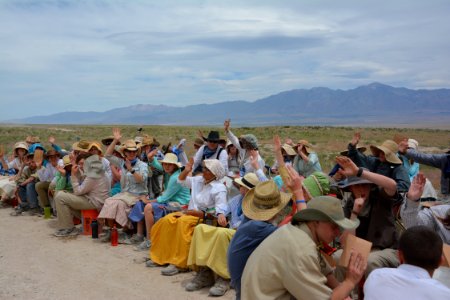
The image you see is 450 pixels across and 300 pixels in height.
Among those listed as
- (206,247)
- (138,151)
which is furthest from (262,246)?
(138,151)

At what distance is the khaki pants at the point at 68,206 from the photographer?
8539 millimetres

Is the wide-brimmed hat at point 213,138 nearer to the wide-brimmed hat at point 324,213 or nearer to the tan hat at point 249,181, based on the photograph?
the tan hat at point 249,181

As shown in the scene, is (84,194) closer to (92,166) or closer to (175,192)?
(92,166)

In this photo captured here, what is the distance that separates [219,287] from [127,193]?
125 inches

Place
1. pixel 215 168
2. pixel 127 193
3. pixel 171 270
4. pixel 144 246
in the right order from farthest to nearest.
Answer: pixel 127 193
pixel 144 246
pixel 215 168
pixel 171 270

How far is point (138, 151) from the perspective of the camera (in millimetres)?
8680

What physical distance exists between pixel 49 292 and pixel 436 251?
4874 mm

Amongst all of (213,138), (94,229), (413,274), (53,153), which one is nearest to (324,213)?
(413,274)

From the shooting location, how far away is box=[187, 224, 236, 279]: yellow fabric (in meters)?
5.94

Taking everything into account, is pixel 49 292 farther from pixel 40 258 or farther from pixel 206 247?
pixel 206 247

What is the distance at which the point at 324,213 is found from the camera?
3.26 metres

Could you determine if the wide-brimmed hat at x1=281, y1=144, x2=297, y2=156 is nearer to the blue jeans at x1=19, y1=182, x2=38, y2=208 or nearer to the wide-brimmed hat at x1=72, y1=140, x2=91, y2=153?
the wide-brimmed hat at x1=72, y1=140, x2=91, y2=153

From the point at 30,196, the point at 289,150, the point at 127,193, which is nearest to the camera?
the point at 127,193

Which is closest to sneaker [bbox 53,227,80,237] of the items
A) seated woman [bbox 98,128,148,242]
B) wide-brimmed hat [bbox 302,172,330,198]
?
seated woman [bbox 98,128,148,242]
